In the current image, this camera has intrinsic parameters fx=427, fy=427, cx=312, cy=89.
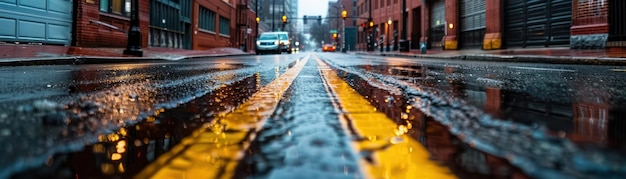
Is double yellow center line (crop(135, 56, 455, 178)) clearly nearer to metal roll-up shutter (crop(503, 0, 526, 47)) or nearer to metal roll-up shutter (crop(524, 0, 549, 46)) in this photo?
metal roll-up shutter (crop(524, 0, 549, 46))

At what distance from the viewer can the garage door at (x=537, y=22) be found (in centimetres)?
1805

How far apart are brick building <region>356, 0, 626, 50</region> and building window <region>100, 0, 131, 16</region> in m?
18.7

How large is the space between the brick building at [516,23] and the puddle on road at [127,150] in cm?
1692

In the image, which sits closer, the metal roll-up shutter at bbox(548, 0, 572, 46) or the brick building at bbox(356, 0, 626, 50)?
the brick building at bbox(356, 0, 626, 50)

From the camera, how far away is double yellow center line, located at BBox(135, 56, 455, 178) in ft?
3.44

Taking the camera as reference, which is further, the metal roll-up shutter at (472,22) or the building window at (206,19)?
the building window at (206,19)

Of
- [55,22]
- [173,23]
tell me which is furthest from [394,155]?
[173,23]

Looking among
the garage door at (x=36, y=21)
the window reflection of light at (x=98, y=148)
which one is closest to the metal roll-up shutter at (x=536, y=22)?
the garage door at (x=36, y=21)

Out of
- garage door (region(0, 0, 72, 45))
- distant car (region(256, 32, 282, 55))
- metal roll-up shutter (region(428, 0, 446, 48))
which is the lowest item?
garage door (region(0, 0, 72, 45))

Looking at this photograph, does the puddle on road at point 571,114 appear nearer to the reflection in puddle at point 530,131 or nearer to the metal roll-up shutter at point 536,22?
the reflection in puddle at point 530,131

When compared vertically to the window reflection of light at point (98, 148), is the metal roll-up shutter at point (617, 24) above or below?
above

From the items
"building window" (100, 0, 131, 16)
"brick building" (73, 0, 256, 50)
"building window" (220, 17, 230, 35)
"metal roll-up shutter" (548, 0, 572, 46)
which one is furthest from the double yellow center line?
"building window" (220, 17, 230, 35)

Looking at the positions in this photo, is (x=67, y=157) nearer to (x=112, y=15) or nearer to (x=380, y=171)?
(x=380, y=171)

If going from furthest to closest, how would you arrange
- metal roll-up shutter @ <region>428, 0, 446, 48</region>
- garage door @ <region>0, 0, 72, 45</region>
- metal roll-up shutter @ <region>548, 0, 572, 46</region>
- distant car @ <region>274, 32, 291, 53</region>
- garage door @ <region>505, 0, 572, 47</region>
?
distant car @ <region>274, 32, 291, 53</region>
metal roll-up shutter @ <region>428, 0, 446, 48</region>
garage door @ <region>505, 0, 572, 47</region>
metal roll-up shutter @ <region>548, 0, 572, 46</region>
garage door @ <region>0, 0, 72, 45</region>
